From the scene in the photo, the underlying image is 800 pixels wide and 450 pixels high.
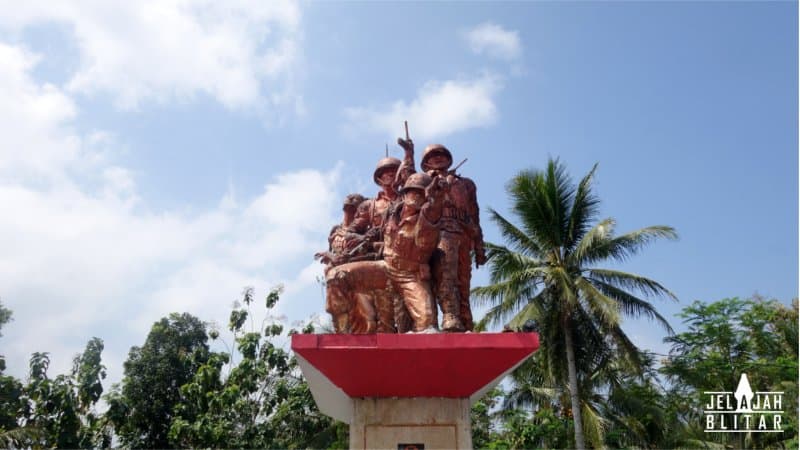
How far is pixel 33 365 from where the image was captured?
16.7 metres

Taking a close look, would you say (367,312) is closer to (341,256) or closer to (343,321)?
(343,321)

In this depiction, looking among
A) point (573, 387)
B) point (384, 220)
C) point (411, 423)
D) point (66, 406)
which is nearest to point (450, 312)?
point (411, 423)

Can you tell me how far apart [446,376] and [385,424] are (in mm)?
799

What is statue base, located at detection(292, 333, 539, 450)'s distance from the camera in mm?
5590

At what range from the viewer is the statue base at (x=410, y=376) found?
559cm

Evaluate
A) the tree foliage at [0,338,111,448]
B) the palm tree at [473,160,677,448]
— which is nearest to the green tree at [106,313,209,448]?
the tree foliage at [0,338,111,448]

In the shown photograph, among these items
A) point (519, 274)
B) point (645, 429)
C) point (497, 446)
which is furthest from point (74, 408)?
point (645, 429)

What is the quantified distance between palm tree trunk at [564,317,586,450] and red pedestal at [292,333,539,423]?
9.08 m

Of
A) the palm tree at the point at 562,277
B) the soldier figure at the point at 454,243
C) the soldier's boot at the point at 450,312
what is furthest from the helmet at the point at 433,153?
the palm tree at the point at 562,277

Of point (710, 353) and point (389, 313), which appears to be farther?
point (710, 353)

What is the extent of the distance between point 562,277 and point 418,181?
9869mm

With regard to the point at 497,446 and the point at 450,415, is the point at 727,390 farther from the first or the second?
the point at 450,415

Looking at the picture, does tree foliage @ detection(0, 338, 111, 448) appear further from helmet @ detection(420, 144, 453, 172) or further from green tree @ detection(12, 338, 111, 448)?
helmet @ detection(420, 144, 453, 172)

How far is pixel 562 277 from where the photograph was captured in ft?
50.7
